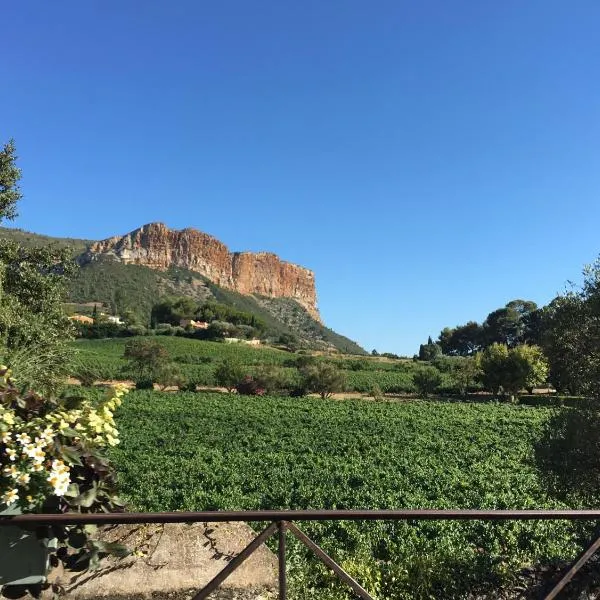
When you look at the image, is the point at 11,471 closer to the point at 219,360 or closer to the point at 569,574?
the point at 569,574

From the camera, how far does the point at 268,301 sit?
19650cm

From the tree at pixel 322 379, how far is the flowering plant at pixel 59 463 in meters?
46.1

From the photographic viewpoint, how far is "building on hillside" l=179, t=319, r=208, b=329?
95.0 m

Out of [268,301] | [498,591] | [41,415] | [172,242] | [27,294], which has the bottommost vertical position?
[498,591]

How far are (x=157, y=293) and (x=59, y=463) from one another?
133945mm

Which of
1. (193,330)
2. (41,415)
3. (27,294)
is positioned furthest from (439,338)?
(41,415)

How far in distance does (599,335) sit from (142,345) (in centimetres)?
4622

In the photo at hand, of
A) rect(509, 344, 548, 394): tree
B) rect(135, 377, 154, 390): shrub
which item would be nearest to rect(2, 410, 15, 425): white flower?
rect(135, 377, 154, 390): shrub

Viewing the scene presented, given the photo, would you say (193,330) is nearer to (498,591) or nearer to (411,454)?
(411,454)

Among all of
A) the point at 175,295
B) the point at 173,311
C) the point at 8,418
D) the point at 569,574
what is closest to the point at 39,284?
the point at 8,418

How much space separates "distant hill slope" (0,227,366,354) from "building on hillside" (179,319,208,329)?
36.2 feet

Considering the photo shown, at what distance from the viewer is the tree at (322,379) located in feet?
159

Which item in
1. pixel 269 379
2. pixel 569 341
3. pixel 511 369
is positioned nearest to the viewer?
pixel 569 341

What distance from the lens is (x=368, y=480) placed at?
13445mm
